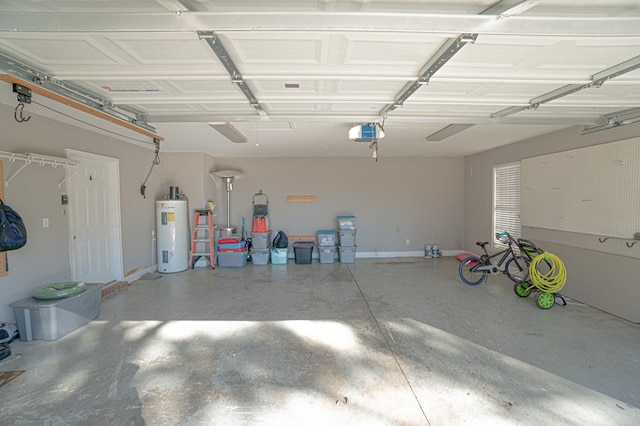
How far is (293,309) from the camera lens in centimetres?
384

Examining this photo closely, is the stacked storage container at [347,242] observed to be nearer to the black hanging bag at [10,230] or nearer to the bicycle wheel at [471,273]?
the bicycle wheel at [471,273]

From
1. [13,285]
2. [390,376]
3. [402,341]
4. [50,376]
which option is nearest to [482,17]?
[390,376]

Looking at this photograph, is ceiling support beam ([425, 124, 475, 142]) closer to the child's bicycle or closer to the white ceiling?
the white ceiling

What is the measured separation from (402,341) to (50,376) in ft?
10.3

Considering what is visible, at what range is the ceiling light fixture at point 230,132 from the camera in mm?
3921

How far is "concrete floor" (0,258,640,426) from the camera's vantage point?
1991 millimetres

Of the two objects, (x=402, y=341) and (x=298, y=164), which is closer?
(x=402, y=341)

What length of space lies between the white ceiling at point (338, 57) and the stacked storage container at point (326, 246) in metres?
3.72

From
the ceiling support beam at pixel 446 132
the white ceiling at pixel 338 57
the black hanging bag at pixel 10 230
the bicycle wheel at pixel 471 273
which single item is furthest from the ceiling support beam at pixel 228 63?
the bicycle wheel at pixel 471 273

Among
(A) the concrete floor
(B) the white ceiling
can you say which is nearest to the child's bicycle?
(A) the concrete floor

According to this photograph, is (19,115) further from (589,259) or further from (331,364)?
(589,259)

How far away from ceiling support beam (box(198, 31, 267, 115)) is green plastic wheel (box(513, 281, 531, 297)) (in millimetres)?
4339

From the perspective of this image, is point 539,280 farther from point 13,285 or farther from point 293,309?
point 13,285

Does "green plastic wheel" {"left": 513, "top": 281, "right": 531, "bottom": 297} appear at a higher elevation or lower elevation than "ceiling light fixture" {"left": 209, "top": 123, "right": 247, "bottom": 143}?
lower
